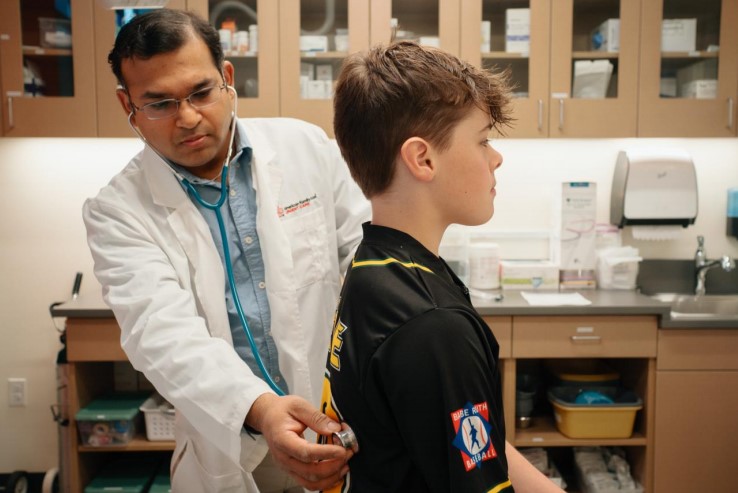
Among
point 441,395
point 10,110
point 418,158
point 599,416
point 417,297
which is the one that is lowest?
point 599,416

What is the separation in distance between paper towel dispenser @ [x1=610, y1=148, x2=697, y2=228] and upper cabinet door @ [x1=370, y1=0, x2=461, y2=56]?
90 centimetres

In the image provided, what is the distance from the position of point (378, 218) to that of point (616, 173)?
2.22 m

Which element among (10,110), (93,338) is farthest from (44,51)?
(93,338)

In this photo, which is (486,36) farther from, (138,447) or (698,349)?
(138,447)

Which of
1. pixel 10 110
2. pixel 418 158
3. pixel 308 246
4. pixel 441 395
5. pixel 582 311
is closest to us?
pixel 441 395

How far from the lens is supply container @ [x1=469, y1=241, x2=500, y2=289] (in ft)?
8.99

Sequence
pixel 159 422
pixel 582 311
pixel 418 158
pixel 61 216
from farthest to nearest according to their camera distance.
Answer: pixel 61 216
pixel 159 422
pixel 582 311
pixel 418 158

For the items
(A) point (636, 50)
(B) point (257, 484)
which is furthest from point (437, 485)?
(A) point (636, 50)

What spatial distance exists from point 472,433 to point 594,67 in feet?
7.25

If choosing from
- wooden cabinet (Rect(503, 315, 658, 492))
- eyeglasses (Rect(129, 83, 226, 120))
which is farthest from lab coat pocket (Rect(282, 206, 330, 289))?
wooden cabinet (Rect(503, 315, 658, 492))

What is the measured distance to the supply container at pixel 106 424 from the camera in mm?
2346

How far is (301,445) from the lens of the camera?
793 mm

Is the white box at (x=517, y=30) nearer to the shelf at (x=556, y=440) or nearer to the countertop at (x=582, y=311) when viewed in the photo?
the countertop at (x=582, y=311)

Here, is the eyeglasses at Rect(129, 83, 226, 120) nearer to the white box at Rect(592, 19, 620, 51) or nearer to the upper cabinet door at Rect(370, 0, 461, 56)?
the upper cabinet door at Rect(370, 0, 461, 56)
